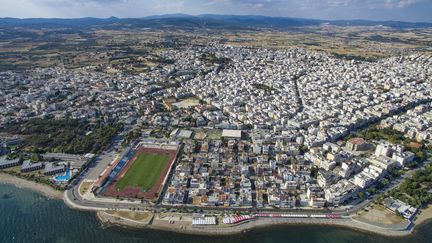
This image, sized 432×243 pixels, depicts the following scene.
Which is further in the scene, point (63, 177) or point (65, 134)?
point (65, 134)

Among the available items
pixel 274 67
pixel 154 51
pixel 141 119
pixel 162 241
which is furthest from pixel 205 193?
pixel 154 51

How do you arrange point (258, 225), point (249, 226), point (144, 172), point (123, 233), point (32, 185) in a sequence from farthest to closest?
1. point (144, 172)
2. point (32, 185)
3. point (258, 225)
4. point (249, 226)
5. point (123, 233)

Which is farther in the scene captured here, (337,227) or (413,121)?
(413,121)

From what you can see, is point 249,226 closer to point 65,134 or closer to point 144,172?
point 144,172

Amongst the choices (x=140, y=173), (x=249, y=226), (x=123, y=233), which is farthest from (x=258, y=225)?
(x=140, y=173)

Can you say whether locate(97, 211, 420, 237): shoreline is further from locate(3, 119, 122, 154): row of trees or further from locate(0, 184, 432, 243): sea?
locate(3, 119, 122, 154): row of trees

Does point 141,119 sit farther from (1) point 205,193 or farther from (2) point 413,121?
(2) point 413,121

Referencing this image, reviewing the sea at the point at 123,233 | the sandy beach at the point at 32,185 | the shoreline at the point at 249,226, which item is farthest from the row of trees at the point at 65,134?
the shoreline at the point at 249,226
